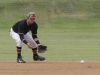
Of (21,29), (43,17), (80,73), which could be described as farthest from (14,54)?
(43,17)

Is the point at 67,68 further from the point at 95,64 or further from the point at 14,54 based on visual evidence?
the point at 14,54

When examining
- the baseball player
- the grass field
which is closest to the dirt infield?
the baseball player

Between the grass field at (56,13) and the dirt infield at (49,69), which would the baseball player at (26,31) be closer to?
the dirt infield at (49,69)

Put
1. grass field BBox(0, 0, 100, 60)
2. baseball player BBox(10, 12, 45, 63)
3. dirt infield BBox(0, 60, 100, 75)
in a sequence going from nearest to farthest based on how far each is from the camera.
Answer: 1. dirt infield BBox(0, 60, 100, 75)
2. baseball player BBox(10, 12, 45, 63)
3. grass field BBox(0, 0, 100, 60)

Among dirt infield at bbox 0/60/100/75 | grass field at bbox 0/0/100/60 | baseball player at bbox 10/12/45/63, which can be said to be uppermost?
baseball player at bbox 10/12/45/63

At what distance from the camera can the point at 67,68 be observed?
39.5 ft

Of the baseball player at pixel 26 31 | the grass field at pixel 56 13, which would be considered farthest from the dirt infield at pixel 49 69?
the grass field at pixel 56 13

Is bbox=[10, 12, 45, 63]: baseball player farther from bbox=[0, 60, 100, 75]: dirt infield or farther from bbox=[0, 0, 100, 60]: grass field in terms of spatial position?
bbox=[0, 0, 100, 60]: grass field

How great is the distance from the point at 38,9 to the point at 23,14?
71.2 inches

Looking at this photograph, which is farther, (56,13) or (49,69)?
(56,13)

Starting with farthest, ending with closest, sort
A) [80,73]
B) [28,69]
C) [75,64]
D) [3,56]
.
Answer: [3,56]
[75,64]
[28,69]
[80,73]

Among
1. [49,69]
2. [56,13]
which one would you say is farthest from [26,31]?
[56,13]

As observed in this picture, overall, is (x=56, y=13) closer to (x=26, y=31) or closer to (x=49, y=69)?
(x=26, y=31)

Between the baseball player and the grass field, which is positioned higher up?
the baseball player
